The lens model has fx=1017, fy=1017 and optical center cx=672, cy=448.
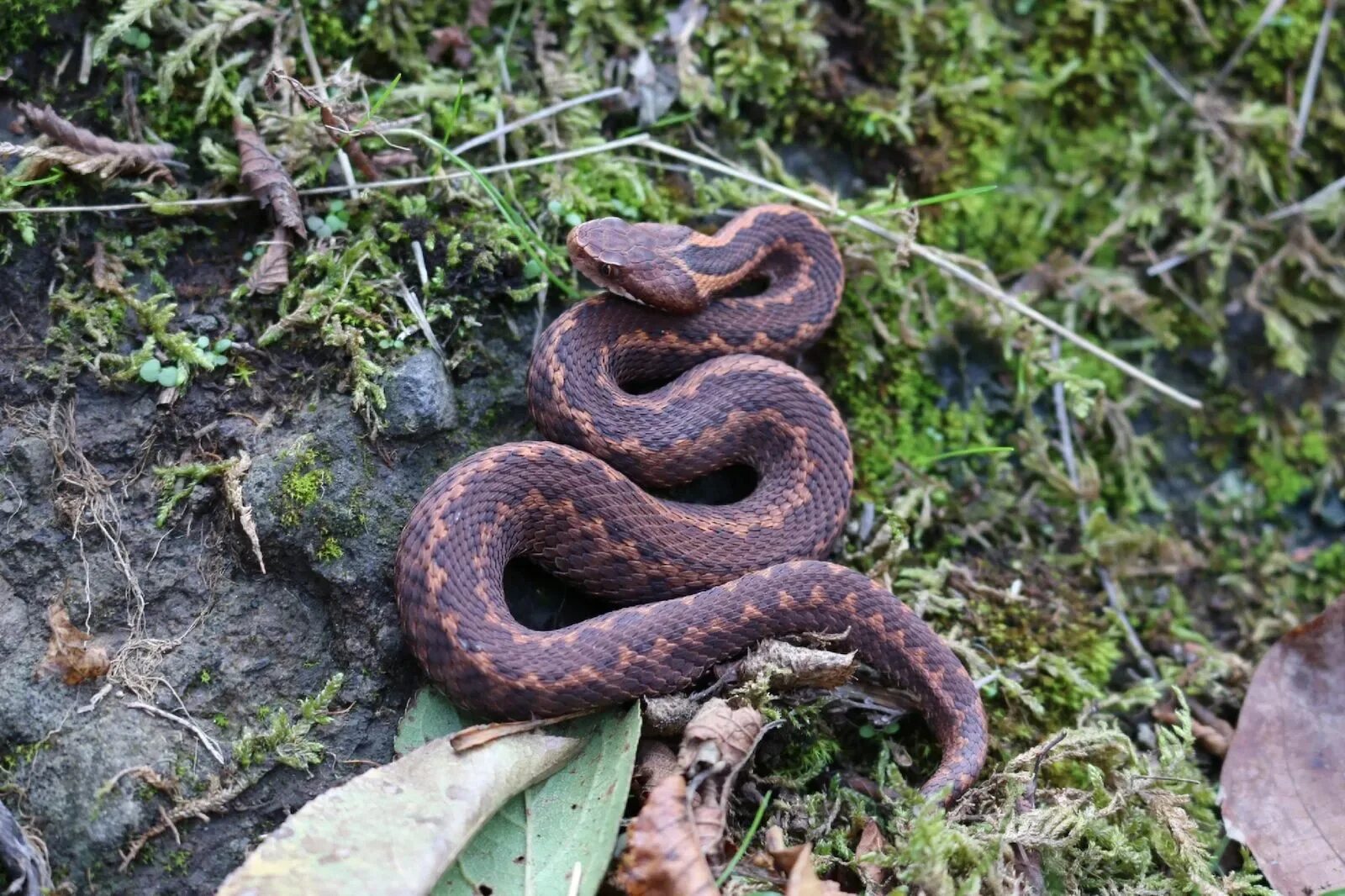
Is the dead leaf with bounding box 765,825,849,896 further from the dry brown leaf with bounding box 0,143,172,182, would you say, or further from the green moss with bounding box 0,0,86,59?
the green moss with bounding box 0,0,86,59

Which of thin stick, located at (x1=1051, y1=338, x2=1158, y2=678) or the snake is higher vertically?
the snake

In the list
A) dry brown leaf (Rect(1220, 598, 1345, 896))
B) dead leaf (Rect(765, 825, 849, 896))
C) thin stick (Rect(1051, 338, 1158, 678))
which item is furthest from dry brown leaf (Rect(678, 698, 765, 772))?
thin stick (Rect(1051, 338, 1158, 678))

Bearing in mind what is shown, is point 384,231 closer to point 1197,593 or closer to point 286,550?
point 286,550

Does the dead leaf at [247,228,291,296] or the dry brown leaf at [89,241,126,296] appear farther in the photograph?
the dead leaf at [247,228,291,296]

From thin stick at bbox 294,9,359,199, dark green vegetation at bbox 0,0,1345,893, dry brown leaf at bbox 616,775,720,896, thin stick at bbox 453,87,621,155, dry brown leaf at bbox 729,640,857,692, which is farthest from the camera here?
thin stick at bbox 453,87,621,155

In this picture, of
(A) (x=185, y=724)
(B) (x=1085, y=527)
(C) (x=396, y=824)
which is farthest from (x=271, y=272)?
(B) (x=1085, y=527)

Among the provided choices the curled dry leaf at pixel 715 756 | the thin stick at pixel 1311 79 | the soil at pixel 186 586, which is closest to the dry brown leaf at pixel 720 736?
the curled dry leaf at pixel 715 756

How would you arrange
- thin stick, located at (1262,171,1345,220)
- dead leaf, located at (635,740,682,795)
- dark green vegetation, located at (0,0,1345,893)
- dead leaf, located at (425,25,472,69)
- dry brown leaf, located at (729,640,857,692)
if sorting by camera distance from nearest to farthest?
dead leaf, located at (635,740,682,795)
dry brown leaf, located at (729,640,857,692)
dark green vegetation, located at (0,0,1345,893)
dead leaf, located at (425,25,472,69)
thin stick, located at (1262,171,1345,220)

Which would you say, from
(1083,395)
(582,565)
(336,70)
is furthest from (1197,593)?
(336,70)
